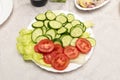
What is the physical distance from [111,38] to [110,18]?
0.10m

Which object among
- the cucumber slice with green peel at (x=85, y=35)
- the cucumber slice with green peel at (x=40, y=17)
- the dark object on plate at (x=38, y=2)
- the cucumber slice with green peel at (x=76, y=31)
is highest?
the dark object on plate at (x=38, y=2)

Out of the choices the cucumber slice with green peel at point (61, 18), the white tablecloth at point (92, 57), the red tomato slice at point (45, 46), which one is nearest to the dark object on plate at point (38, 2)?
the white tablecloth at point (92, 57)

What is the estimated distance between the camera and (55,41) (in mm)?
931

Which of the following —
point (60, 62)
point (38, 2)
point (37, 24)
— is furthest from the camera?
point (38, 2)

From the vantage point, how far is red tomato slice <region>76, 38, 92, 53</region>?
91 cm

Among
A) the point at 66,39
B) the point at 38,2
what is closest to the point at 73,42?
the point at 66,39

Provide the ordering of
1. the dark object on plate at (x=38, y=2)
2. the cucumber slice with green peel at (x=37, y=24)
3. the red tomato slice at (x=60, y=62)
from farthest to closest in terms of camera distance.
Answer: the dark object on plate at (x=38, y=2) < the cucumber slice with green peel at (x=37, y=24) < the red tomato slice at (x=60, y=62)

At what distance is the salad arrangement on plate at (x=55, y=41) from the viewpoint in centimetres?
89

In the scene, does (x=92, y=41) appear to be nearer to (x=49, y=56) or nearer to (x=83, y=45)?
(x=83, y=45)

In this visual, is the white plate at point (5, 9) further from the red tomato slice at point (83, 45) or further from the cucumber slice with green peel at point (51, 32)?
the red tomato slice at point (83, 45)

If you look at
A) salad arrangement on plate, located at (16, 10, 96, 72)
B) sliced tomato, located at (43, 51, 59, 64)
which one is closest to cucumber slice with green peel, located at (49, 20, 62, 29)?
salad arrangement on plate, located at (16, 10, 96, 72)

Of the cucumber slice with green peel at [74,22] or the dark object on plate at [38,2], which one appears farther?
the dark object on plate at [38,2]

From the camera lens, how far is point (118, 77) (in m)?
0.90

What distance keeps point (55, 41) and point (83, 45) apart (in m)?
0.10
